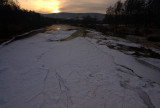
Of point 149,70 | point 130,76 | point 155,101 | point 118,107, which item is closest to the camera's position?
point 118,107

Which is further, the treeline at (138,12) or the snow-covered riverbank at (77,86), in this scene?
the treeline at (138,12)

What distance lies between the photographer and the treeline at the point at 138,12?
22828 mm

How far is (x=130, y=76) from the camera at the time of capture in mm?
3309

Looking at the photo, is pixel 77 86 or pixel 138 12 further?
pixel 138 12

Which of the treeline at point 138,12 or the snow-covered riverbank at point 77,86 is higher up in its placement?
the treeline at point 138,12

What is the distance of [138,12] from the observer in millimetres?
26344

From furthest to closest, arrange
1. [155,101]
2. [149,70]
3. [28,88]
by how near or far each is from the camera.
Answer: [149,70] → [28,88] → [155,101]

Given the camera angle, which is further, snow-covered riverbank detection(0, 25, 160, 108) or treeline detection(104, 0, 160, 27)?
treeline detection(104, 0, 160, 27)

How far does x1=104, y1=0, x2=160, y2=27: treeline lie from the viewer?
2283 centimetres

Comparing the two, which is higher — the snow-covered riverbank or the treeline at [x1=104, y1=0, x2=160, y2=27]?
the treeline at [x1=104, y1=0, x2=160, y2=27]

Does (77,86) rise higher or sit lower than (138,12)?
lower

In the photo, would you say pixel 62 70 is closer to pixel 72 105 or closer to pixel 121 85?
pixel 72 105

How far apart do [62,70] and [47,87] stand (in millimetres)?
1061

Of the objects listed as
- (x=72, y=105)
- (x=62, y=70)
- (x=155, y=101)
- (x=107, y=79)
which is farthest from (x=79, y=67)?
(x=155, y=101)
